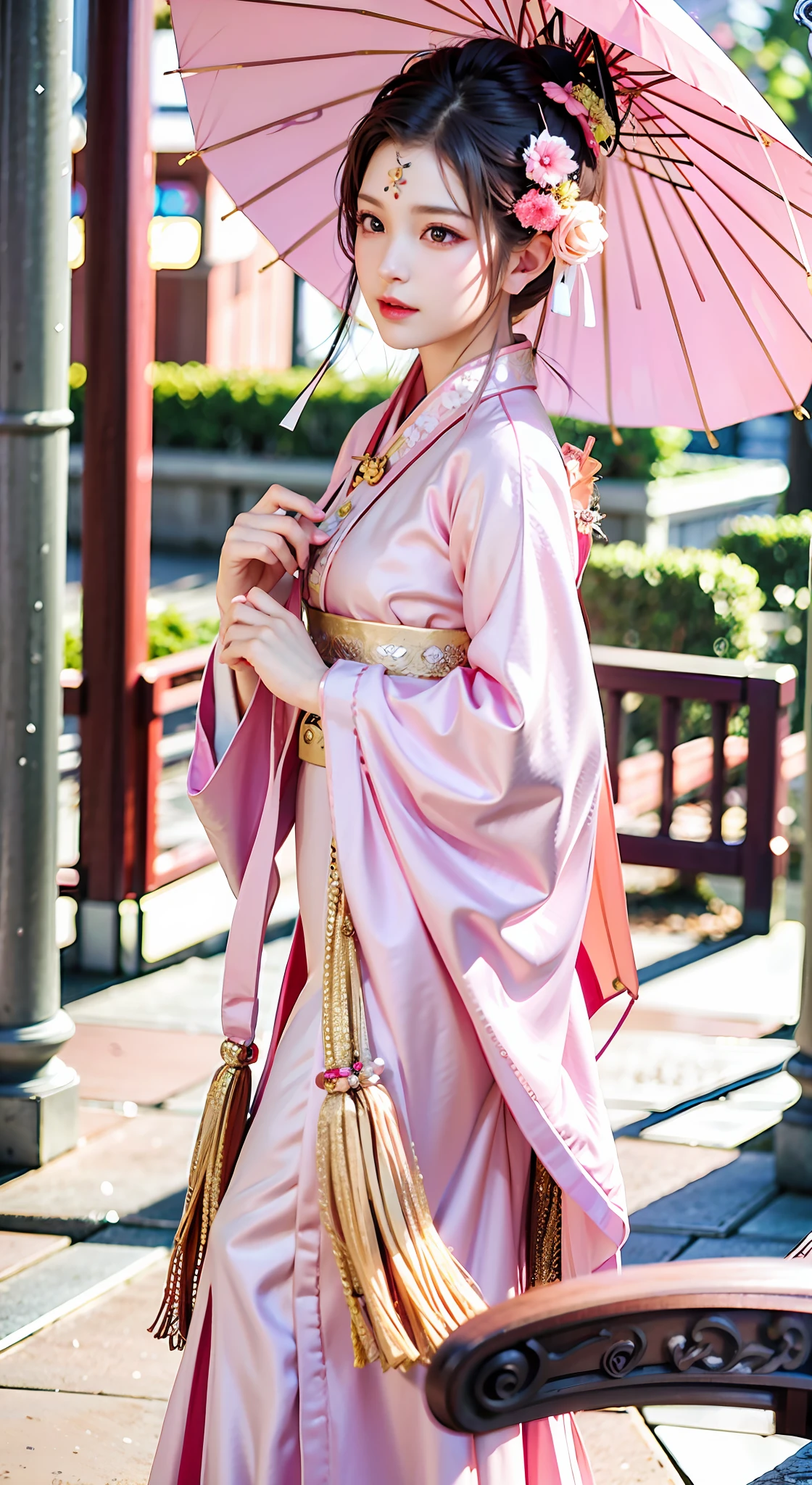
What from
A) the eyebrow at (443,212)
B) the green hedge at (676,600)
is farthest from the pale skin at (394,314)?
the green hedge at (676,600)

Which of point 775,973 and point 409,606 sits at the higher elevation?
point 409,606

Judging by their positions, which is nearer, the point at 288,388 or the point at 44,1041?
the point at 44,1041

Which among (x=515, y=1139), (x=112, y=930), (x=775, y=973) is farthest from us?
(x=775, y=973)

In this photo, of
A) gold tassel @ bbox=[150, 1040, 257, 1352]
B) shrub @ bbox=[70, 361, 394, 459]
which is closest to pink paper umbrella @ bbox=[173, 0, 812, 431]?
gold tassel @ bbox=[150, 1040, 257, 1352]

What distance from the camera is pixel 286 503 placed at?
80.7 inches

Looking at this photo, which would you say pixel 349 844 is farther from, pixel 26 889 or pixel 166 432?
pixel 166 432

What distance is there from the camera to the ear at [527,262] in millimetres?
2029

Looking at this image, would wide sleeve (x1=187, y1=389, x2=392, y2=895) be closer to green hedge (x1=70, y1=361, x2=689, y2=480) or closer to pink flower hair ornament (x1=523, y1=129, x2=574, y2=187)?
pink flower hair ornament (x1=523, y1=129, x2=574, y2=187)

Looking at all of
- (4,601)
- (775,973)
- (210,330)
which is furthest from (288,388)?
(4,601)

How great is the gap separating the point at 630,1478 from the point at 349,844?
1.30 meters

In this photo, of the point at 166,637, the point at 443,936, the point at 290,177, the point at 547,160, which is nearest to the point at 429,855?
the point at 443,936

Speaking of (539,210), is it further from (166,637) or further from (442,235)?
(166,637)

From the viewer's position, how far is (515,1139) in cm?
209

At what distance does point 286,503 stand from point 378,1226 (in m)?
0.83
